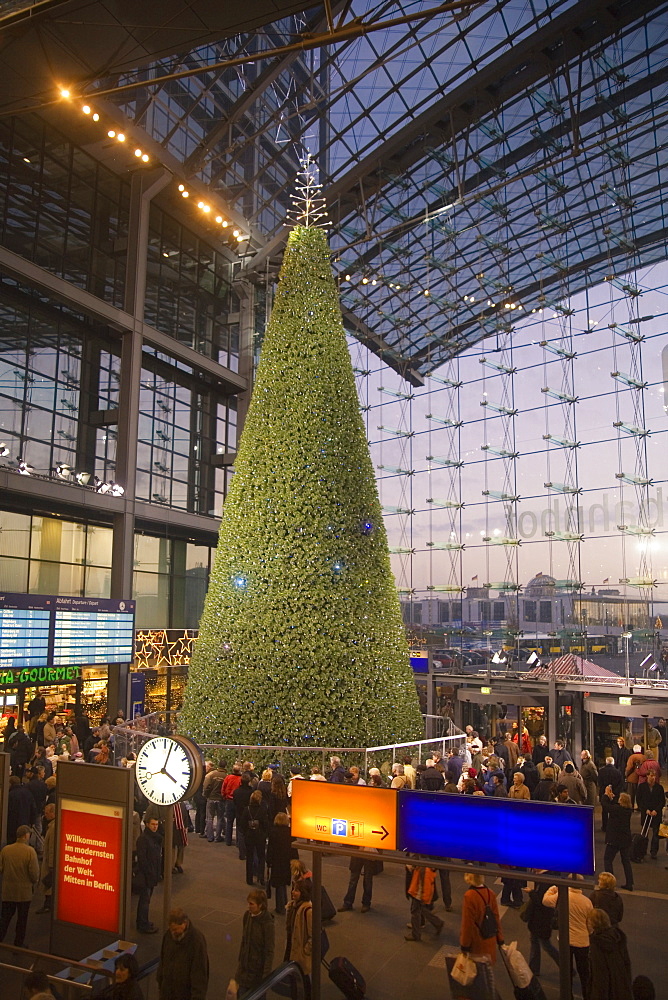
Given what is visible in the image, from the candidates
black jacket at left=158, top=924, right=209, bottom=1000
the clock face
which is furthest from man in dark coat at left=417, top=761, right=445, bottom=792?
black jacket at left=158, top=924, right=209, bottom=1000

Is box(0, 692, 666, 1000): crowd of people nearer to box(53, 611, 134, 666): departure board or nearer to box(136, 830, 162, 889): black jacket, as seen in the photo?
box(136, 830, 162, 889): black jacket

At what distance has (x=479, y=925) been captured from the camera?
17.6 feet

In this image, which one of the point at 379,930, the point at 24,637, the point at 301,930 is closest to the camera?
the point at 301,930

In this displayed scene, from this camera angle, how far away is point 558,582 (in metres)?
22.6

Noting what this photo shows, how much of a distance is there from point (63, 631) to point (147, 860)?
34.6 feet

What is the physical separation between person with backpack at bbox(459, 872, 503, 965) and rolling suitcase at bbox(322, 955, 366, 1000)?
0.84m

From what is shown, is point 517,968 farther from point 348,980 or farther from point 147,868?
point 147,868

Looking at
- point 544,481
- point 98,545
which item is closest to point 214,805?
point 98,545

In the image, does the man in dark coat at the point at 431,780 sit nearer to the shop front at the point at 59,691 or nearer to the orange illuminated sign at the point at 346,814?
the orange illuminated sign at the point at 346,814

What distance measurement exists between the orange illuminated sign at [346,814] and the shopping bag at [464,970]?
0.98 metres

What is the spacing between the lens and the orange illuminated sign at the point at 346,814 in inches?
205

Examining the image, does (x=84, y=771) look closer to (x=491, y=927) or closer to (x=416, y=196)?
(x=491, y=927)

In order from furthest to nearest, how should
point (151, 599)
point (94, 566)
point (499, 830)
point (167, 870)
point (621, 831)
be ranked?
1. point (151, 599)
2. point (94, 566)
3. point (621, 831)
4. point (167, 870)
5. point (499, 830)

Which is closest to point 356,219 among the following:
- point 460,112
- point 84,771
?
point 460,112
